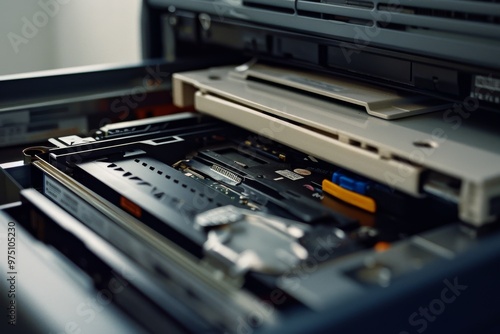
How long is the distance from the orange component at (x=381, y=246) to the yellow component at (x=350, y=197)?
109 millimetres

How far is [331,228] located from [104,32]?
128 centimetres

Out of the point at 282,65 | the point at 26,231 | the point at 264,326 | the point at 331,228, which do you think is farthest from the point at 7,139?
the point at 264,326

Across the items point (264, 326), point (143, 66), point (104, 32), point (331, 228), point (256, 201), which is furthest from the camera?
point (104, 32)

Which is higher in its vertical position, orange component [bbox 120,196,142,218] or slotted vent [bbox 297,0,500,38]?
slotted vent [bbox 297,0,500,38]

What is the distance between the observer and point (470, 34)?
1.06m

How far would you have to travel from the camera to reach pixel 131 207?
1.14 meters

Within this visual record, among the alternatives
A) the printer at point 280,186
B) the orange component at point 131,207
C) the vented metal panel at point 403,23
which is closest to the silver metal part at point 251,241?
the printer at point 280,186

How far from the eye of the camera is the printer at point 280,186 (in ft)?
2.95

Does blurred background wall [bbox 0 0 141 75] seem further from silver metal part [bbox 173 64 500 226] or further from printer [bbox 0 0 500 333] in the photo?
silver metal part [bbox 173 64 500 226]

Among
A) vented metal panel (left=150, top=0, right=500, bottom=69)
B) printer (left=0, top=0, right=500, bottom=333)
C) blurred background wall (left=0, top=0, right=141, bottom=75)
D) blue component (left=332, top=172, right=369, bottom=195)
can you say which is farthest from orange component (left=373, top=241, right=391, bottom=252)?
blurred background wall (left=0, top=0, right=141, bottom=75)

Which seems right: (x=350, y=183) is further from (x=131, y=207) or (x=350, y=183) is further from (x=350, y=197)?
(x=131, y=207)

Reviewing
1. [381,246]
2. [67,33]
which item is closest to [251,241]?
[381,246]

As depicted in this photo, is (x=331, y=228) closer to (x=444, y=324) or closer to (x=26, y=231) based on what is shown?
(x=444, y=324)

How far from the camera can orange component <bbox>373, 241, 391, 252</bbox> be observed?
3.07 feet
